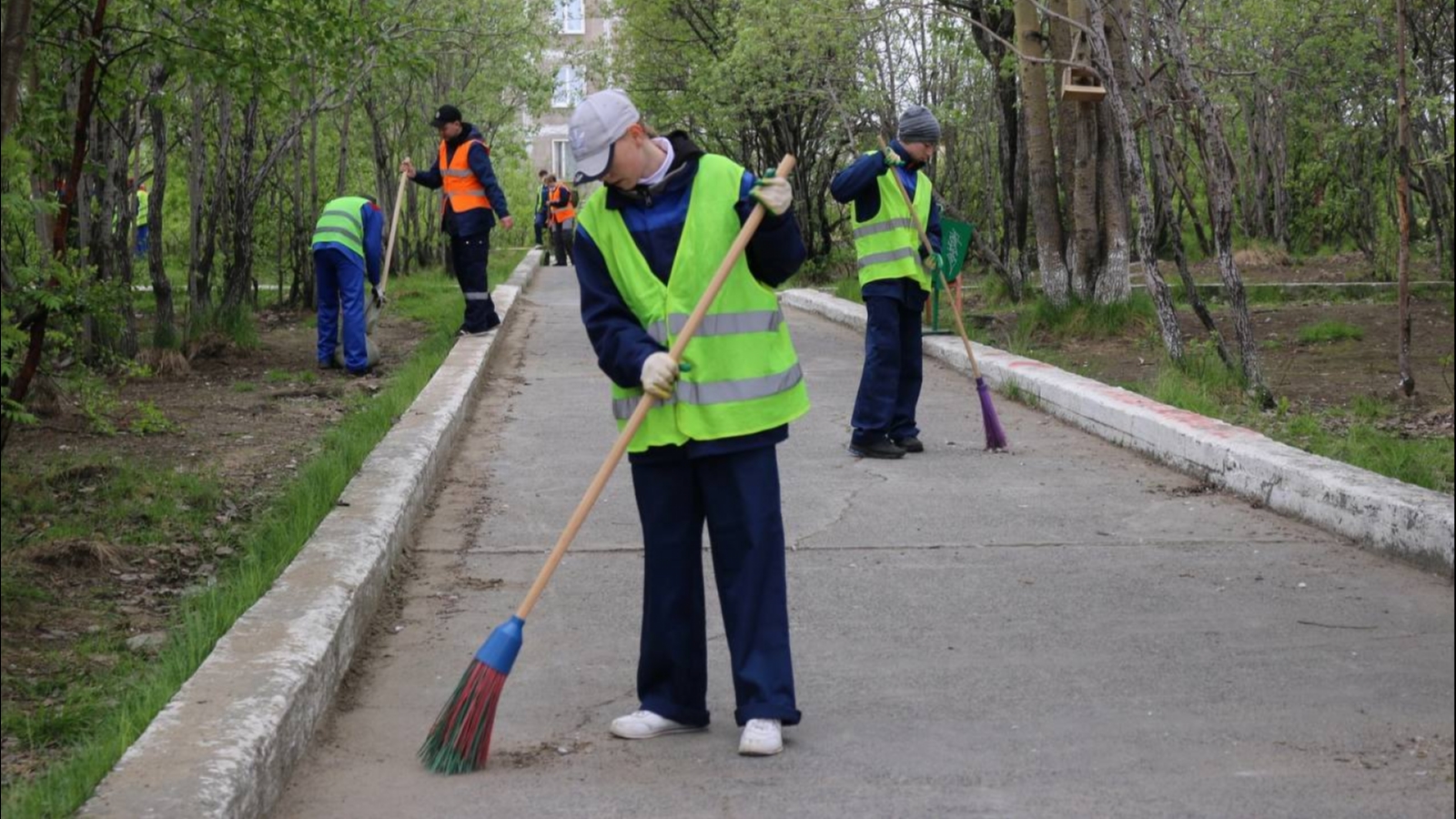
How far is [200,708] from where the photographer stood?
14.7 feet

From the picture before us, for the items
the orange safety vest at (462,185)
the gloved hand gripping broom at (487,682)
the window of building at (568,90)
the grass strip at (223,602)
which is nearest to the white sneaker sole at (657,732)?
the gloved hand gripping broom at (487,682)

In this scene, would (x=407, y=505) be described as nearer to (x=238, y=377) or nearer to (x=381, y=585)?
(x=381, y=585)

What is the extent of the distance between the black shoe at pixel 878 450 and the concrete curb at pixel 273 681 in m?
2.71

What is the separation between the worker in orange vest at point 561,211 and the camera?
3327 centimetres

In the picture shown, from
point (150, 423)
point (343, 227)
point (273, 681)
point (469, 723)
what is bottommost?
point (469, 723)

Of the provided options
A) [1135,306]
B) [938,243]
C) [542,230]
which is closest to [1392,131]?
[1135,306]

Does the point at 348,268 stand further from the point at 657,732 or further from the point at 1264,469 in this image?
the point at 657,732

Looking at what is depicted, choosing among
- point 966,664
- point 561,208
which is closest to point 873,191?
point 966,664

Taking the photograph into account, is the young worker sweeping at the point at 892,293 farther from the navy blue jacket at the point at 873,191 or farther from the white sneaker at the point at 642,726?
the white sneaker at the point at 642,726

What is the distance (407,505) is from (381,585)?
1.06m

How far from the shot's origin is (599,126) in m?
4.68

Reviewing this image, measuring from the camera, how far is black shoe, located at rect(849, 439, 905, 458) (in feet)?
31.2

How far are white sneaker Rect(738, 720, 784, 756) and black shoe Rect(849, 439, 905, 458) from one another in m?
4.81

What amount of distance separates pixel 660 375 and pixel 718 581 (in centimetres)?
68
